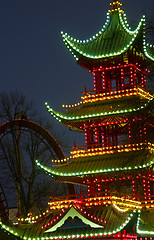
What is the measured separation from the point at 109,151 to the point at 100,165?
102 centimetres

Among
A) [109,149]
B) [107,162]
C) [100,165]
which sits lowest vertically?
[100,165]

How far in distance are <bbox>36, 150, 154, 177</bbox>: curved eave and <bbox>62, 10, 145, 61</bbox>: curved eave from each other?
5.75 m

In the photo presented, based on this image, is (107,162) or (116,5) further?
(116,5)

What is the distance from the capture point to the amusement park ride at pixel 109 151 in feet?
99.8

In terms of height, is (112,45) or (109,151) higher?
(112,45)

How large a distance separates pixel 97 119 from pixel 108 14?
250 inches

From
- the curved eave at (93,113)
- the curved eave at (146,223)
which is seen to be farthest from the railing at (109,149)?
the curved eave at (146,223)

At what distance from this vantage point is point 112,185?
33.9 meters

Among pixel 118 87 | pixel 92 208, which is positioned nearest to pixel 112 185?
pixel 92 208

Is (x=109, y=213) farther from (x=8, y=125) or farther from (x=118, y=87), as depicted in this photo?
(x=8, y=125)

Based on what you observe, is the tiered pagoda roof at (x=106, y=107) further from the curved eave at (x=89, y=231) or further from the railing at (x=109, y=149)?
the curved eave at (x=89, y=231)

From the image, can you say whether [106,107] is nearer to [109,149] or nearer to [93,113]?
[93,113]

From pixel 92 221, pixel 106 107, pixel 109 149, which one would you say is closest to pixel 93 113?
pixel 106 107

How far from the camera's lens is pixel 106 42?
35.4 metres
